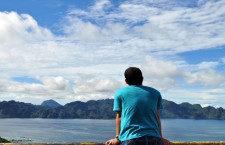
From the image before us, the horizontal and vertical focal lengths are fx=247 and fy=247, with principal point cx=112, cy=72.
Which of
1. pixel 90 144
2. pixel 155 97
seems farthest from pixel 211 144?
pixel 155 97

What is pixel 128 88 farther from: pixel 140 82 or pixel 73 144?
pixel 73 144

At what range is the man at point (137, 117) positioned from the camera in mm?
3073

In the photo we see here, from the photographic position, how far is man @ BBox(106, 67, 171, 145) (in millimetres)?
3073

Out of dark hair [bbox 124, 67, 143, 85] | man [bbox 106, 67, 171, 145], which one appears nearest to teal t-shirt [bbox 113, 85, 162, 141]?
man [bbox 106, 67, 171, 145]

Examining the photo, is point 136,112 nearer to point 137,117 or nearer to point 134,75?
point 137,117

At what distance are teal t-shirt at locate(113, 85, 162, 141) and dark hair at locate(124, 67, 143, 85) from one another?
5.0 inches

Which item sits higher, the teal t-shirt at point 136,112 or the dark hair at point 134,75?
the dark hair at point 134,75

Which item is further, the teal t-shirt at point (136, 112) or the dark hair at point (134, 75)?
the dark hair at point (134, 75)

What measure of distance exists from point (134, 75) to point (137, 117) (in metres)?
0.56

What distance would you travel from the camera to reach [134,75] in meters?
3.30

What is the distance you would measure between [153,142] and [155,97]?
1.89 feet

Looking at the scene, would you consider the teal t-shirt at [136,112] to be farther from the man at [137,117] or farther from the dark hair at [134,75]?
the dark hair at [134,75]

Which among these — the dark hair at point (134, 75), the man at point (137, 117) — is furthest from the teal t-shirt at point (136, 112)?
the dark hair at point (134, 75)

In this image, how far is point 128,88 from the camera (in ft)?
10.5
